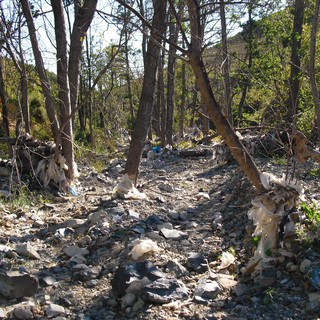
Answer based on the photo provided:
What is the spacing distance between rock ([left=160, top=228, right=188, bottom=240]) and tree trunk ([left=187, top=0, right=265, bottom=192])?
101cm

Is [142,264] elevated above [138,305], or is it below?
above

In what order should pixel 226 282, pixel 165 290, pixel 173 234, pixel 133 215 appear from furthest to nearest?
pixel 133 215, pixel 173 234, pixel 226 282, pixel 165 290

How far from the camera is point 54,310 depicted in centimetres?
284

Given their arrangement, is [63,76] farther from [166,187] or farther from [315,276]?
[315,276]

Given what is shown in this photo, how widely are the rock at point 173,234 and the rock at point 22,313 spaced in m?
1.73

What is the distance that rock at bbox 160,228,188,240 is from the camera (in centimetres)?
424

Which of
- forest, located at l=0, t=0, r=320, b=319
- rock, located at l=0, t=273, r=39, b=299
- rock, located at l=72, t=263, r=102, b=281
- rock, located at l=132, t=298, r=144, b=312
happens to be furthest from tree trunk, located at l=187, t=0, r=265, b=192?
rock, located at l=0, t=273, r=39, b=299

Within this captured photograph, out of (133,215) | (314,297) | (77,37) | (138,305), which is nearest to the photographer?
(314,297)

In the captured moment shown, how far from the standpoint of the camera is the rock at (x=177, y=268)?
3.30 metres

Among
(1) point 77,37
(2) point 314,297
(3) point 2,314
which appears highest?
(1) point 77,37

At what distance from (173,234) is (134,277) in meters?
1.32

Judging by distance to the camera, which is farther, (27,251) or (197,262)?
(27,251)

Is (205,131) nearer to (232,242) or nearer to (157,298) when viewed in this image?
(232,242)

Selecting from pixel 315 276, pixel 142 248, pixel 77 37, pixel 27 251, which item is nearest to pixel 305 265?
pixel 315 276
